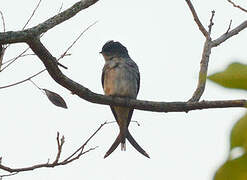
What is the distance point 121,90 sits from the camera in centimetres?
666

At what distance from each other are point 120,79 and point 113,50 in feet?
2.70

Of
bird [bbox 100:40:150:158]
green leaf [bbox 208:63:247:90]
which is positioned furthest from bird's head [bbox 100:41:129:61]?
green leaf [bbox 208:63:247:90]

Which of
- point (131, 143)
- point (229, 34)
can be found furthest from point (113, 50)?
point (229, 34)

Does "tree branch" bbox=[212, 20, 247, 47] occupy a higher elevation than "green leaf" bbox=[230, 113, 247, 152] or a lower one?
higher

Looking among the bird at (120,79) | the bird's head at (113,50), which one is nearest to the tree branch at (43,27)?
the bird at (120,79)

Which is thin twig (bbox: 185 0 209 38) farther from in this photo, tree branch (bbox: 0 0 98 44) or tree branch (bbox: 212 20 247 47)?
tree branch (bbox: 0 0 98 44)

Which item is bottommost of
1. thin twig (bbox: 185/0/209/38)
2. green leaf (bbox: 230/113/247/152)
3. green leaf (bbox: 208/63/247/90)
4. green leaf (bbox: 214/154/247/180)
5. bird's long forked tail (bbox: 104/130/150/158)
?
green leaf (bbox: 214/154/247/180)

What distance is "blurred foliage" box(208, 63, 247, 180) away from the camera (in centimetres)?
44

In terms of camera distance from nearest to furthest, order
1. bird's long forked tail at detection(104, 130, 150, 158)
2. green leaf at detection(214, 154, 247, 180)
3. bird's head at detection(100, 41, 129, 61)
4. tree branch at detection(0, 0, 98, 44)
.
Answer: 1. green leaf at detection(214, 154, 247, 180)
2. tree branch at detection(0, 0, 98, 44)
3. bird's long forked tail at detection(104, 130, 150, 158)
4. bird's head at detection(100, 41, 129, 61)

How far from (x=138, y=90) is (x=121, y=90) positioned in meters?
0.74

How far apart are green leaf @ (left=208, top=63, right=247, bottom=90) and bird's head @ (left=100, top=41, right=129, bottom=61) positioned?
22.9ft

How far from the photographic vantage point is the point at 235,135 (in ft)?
1.51

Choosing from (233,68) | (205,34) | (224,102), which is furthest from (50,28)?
(233,68)

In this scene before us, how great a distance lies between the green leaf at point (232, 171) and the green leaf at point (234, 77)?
9 centimetres
